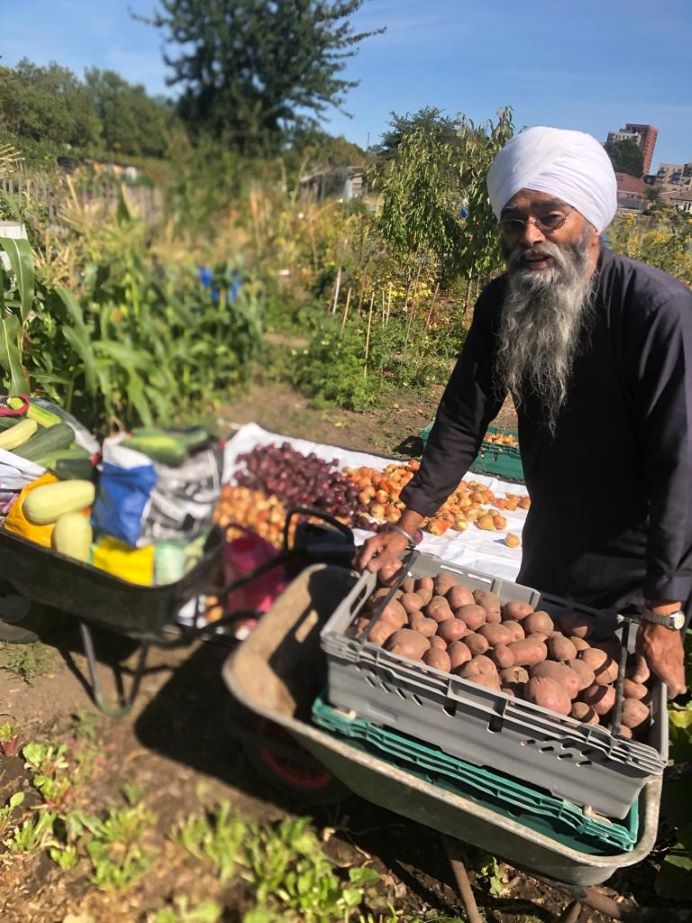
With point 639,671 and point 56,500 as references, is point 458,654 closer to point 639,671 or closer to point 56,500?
point 639,671

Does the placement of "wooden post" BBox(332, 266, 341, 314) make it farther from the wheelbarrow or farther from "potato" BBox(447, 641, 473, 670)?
"potato" BBox(447, 641, 473, 670)

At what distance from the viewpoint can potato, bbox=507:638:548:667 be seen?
1.39 metres

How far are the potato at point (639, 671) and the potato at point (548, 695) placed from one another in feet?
0.79

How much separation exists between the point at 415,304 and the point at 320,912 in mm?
2320

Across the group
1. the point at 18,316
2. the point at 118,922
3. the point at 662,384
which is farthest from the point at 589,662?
the point at 18,316

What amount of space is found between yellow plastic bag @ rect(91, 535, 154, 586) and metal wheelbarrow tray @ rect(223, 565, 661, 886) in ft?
0.93

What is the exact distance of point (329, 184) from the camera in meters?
1.04

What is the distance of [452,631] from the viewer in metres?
1.41

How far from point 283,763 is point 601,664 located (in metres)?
0.88

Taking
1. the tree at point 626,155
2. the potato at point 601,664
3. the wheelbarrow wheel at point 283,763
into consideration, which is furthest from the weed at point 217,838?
the tree at point 626,155

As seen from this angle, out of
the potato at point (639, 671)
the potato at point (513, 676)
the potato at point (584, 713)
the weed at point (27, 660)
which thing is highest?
the potato at point (513, 676)

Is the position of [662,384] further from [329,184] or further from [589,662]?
[329,184]

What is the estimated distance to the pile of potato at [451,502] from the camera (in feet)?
9.12

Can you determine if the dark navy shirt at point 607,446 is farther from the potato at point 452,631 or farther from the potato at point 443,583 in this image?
the potato at point 452,631
